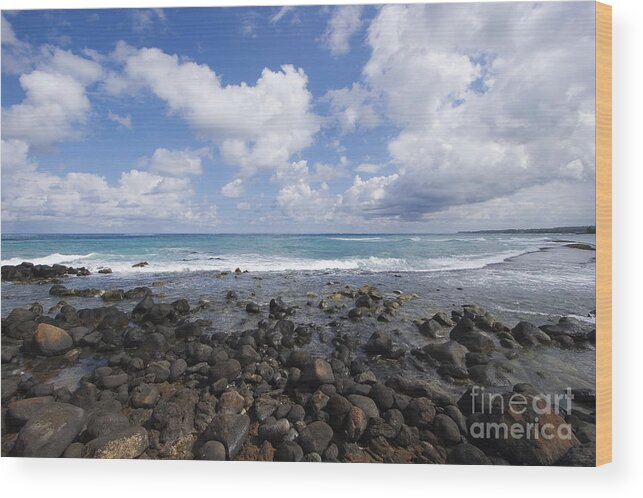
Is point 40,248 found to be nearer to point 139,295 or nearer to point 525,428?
point 139,295

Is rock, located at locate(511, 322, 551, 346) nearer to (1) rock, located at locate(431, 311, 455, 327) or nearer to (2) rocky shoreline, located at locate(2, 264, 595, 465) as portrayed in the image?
(2) rocky shoreline, located at locate(2, 264, 595, 465)

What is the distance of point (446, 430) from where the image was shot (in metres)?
2.42

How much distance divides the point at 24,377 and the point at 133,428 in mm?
1892

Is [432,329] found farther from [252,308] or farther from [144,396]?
[144,396]

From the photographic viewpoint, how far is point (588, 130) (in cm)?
270

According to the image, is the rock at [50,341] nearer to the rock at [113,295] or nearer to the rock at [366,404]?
the rock at [113,295]

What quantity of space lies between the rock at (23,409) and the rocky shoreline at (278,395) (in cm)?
1

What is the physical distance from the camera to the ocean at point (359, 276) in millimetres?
3816

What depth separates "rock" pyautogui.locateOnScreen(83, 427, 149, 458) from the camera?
2379 mm

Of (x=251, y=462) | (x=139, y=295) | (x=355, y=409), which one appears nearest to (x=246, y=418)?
(x=251, y=462)

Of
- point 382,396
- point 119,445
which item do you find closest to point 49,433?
point 119,445

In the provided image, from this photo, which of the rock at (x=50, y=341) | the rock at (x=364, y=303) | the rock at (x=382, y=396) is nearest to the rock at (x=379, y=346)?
the rock at (x=382, y=396)

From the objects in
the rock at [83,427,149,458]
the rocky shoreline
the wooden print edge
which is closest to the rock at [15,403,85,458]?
the rocky shoreline

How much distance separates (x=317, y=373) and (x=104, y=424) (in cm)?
215
